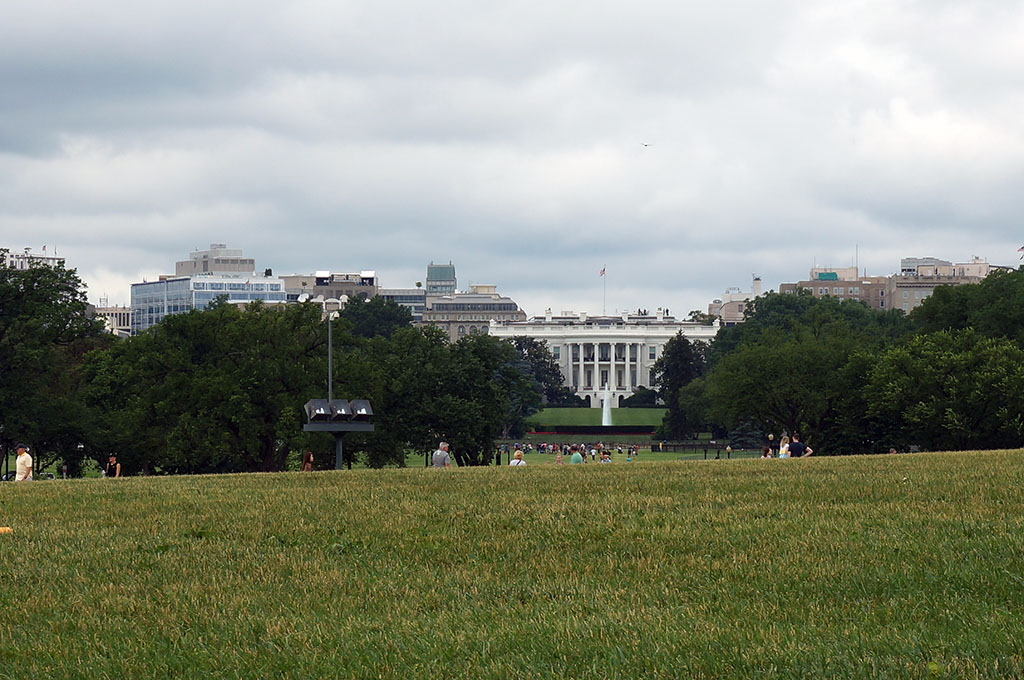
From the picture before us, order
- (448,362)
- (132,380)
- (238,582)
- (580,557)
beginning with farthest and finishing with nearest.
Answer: (448,362)
(132,380)
(580,557)
(238,582)

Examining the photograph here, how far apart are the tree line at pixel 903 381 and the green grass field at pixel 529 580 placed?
Result: 49862mm

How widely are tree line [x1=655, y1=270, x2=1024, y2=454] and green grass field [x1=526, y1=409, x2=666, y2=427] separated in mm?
75351

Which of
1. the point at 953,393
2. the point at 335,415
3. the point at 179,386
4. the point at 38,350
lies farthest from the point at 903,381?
the point at 38,350

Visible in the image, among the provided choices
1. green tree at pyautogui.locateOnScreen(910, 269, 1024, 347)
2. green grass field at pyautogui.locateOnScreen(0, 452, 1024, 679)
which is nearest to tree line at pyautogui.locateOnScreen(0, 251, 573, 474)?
green tree at pyautogui.locateOnScreen(910, 269, 1024, 347)

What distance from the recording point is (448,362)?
83.4 metres

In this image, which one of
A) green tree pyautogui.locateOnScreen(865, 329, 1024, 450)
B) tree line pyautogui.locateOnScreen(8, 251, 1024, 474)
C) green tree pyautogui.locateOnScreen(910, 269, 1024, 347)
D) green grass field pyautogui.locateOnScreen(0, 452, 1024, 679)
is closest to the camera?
green grass field pyautogui.locateOnScreen(0, 452, 1024, 679)

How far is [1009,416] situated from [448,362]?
98.7ft

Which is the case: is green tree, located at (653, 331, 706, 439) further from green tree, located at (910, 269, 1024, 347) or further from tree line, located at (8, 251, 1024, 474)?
green tree, located at (910, 269, 1024, 347)

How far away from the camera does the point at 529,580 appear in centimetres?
1526

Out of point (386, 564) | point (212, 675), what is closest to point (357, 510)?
point (386, 564)

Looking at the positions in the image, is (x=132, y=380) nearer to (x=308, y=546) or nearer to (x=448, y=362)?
(x=448, y=362)

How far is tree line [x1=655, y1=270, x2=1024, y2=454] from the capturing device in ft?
235

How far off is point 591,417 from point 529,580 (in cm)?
16979

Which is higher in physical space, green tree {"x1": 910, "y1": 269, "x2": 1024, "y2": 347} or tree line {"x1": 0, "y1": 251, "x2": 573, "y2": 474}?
green tree {"x1": 910, "y1": 269, "x2": 1024, "y2": 347}
